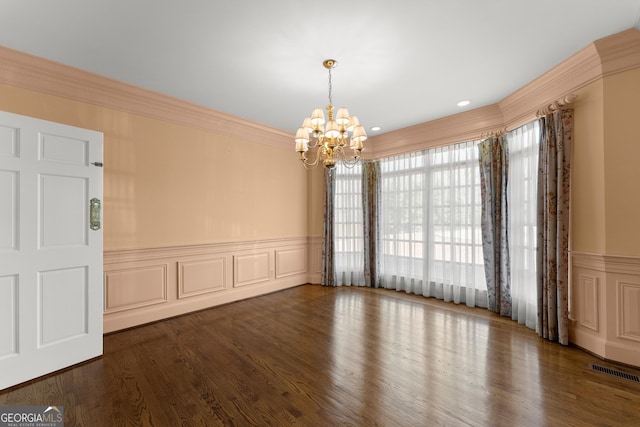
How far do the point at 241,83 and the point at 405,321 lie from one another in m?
3.68

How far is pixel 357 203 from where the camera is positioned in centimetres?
579

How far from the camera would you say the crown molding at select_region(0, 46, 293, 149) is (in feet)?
9.26

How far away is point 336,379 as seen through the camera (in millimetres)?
2424

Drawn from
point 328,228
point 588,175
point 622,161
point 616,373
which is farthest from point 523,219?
point 328,228

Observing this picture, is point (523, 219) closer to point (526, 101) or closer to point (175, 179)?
point (526, 101)

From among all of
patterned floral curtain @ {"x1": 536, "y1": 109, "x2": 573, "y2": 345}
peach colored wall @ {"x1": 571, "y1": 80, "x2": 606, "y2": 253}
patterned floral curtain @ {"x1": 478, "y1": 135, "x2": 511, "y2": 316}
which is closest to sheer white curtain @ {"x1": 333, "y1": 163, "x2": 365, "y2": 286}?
patterned floral curtain @ {"x1": 478, "y1": 135, "x2": 511, "y2": 316}

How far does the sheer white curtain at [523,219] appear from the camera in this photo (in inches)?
140

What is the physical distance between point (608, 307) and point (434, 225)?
2.36 m

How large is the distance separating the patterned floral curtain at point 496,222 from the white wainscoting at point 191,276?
3.11 metres

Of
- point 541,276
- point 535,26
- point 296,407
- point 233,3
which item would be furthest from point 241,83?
point 541,276

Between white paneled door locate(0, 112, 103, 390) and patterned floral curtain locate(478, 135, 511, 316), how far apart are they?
4841 millimetres

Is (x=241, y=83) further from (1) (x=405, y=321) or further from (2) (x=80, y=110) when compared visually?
(1) (x=405, y=321)

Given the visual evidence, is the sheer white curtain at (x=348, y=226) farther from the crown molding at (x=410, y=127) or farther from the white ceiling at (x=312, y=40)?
the white ceiling at (x=312, y=40)

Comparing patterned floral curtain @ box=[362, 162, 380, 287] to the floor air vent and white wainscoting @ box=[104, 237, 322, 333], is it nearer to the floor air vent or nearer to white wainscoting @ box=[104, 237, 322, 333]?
white wainscoting @ box=[104, 237, 322, 333]
